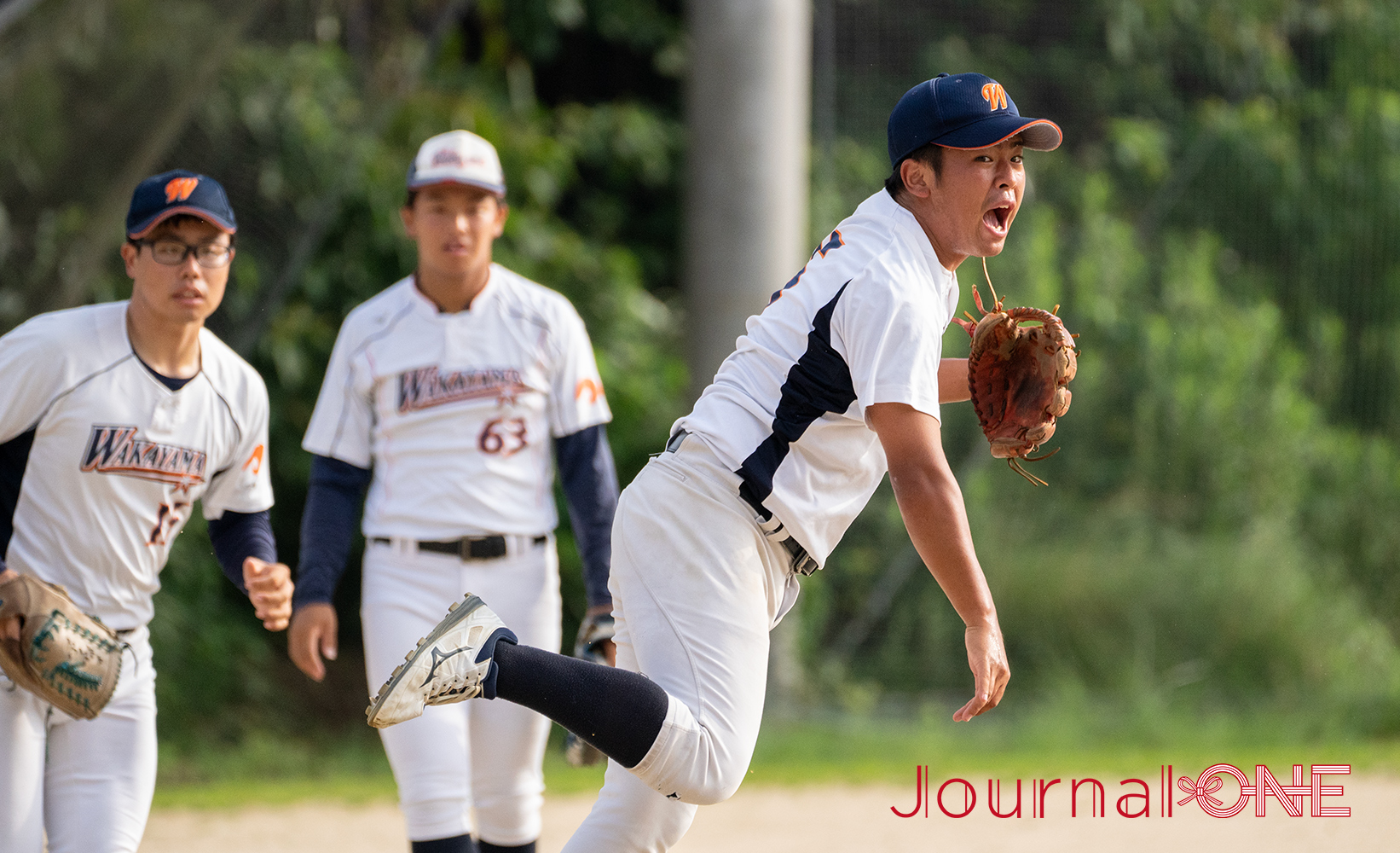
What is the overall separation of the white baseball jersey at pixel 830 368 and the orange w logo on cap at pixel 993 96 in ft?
0.91

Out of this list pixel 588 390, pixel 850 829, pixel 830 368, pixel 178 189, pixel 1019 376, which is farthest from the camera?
pixel 850 829

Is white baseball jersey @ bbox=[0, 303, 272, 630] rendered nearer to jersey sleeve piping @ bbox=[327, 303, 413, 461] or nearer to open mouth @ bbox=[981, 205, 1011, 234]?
jersey sleeve piping @ bbox=[327, 303, 413, 461]

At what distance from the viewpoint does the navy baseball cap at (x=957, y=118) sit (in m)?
2.93

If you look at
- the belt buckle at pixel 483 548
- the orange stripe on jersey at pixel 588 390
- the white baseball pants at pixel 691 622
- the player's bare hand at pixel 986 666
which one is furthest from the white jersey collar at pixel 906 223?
the belt buckle at pixel 483 548

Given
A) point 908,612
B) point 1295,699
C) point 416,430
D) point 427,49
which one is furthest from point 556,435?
point 1295,699

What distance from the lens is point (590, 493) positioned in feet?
14.0

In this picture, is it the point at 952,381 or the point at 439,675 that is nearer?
the point at 439,675

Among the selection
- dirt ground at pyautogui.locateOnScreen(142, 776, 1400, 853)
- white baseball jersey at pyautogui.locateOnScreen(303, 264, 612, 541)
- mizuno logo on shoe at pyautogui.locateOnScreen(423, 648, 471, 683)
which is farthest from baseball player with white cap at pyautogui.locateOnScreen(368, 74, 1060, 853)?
dirt ground at pyautogui.locateOnScreen(142, 776, 1400, 853)

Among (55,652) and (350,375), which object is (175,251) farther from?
(55,652)

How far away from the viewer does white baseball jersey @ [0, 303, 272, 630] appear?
3332 millimetres

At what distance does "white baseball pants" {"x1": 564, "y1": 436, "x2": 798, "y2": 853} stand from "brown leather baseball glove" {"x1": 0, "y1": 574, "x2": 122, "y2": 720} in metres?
1.11

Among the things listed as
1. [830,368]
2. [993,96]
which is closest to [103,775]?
[830,368]

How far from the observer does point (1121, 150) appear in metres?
9.59

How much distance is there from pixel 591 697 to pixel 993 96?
1462 mm
